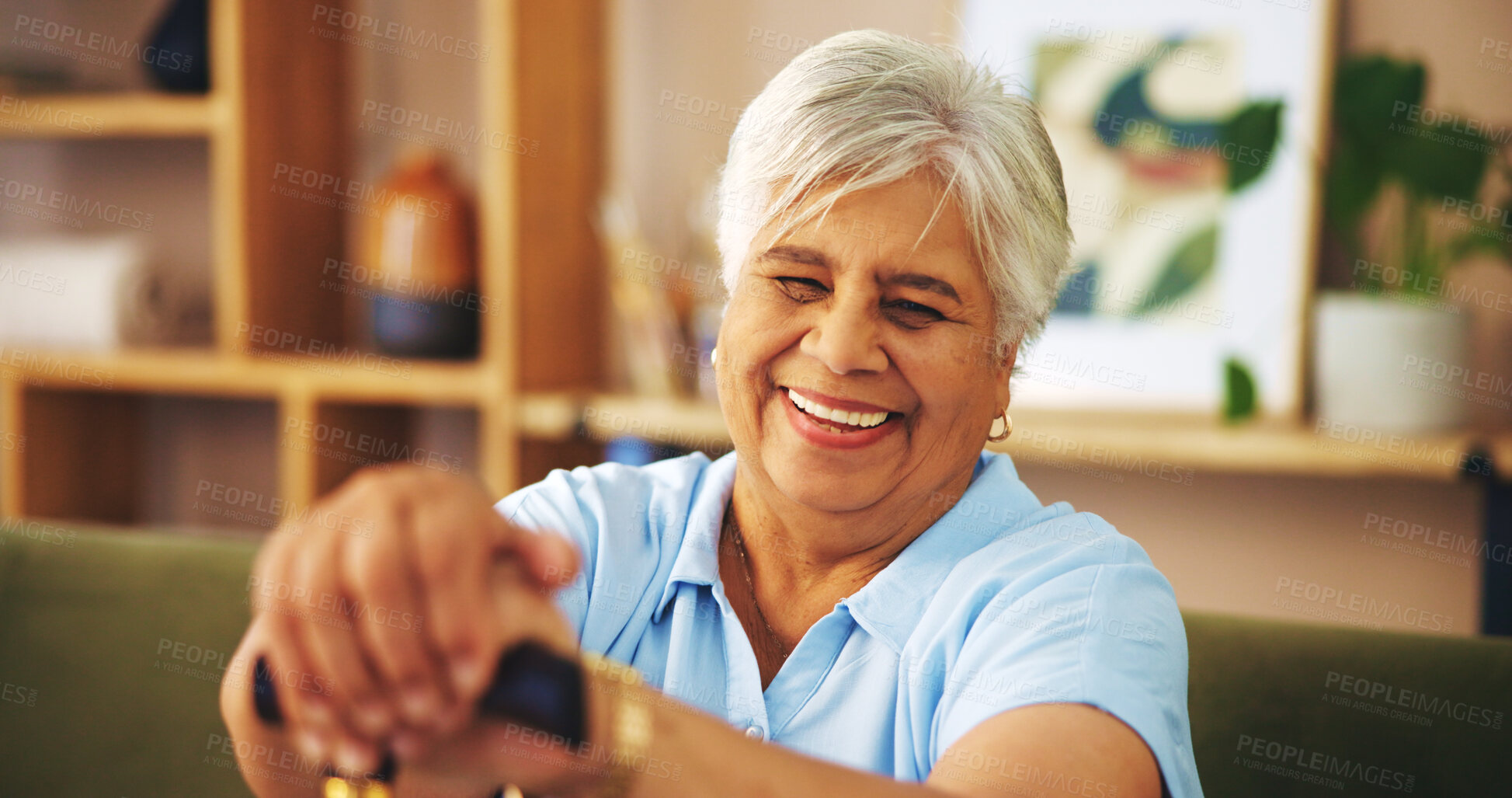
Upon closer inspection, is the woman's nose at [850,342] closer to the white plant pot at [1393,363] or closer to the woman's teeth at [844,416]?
the woman's teeth at [844,416]

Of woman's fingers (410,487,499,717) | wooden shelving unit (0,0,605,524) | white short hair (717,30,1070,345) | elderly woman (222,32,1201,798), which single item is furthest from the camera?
wooden shelving unit (0,0,605,524)

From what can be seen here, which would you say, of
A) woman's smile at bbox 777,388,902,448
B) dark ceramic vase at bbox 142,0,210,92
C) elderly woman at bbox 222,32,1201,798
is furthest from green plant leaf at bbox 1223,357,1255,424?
dark ceramic vase at bbox 142,0,210,92

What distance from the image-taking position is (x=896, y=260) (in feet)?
3.12

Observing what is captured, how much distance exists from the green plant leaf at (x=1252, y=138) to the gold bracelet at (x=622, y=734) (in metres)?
1.56

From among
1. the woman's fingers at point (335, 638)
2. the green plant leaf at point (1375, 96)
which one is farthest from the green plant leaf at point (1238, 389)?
the woman's fingers at point (335, 638)

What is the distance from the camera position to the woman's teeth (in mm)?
1013

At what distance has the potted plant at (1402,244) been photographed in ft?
5.66

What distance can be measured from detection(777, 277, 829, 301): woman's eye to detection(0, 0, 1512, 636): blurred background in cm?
100

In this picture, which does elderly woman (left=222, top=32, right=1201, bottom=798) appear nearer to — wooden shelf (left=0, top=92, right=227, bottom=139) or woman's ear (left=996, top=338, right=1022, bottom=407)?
woman's ear (left=996, top=338, right=1022, bottom=407)

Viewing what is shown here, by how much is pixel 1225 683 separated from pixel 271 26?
87.6 inches

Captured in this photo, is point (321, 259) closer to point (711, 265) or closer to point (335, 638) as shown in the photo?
point (711, 265)

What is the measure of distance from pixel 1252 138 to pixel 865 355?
1.14 meters

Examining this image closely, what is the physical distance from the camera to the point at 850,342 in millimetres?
966

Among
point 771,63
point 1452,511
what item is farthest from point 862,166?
point 1452,511
